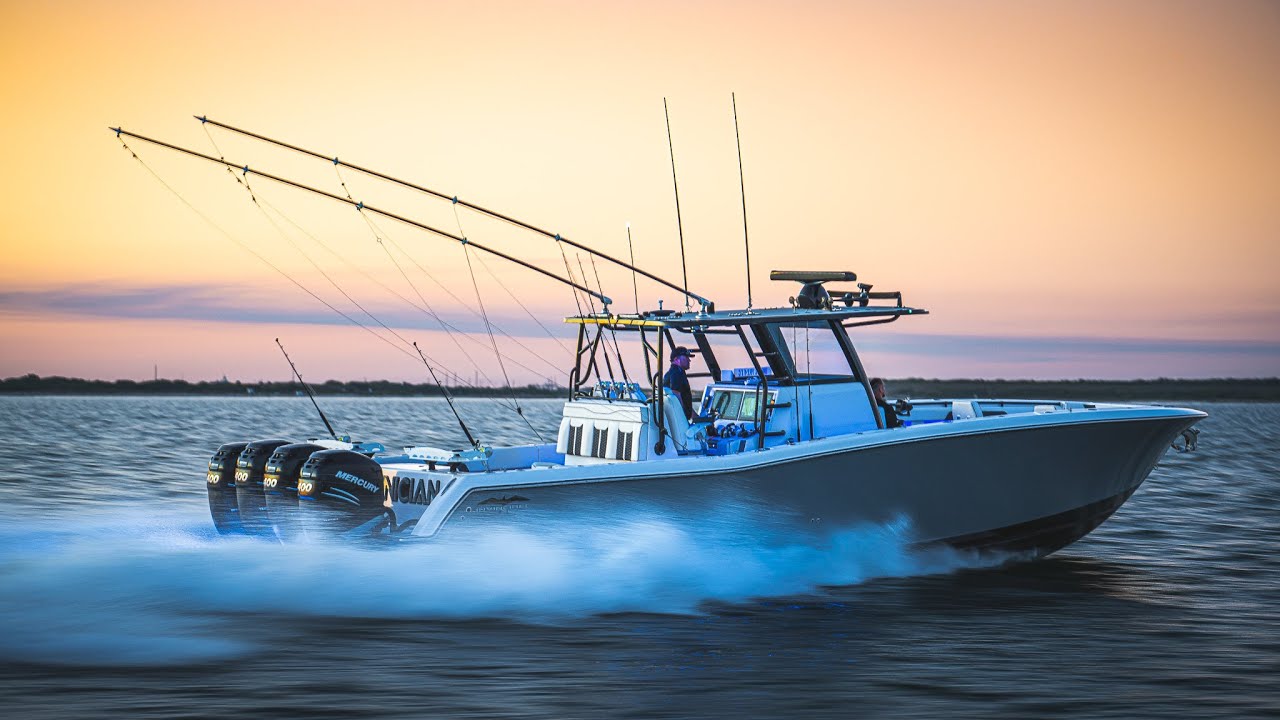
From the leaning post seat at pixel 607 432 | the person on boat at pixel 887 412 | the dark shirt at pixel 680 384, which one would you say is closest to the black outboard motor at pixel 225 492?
the leaning post seat at pixel 607 432

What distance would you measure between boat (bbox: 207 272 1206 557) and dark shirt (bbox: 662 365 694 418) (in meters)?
0.09

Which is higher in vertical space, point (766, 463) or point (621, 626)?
point (766, 463)

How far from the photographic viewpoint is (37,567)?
34.8ft

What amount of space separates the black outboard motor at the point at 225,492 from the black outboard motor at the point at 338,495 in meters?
1.35

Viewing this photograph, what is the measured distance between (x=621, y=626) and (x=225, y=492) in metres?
4.76

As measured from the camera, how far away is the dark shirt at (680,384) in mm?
11305

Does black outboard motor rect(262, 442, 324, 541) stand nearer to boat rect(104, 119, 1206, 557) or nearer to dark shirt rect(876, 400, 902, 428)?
boat rect(104, 119, 1206, 557)

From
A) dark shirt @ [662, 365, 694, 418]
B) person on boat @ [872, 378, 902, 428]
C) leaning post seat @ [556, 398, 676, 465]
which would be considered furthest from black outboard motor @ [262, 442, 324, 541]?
person on boat @ [872, 378, 902, 428]

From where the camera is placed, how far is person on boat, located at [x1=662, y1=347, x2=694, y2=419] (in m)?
11.3

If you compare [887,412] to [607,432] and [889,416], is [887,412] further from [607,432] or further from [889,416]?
[607,432]

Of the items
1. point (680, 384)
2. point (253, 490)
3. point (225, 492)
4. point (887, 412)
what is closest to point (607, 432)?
point (680, 384)

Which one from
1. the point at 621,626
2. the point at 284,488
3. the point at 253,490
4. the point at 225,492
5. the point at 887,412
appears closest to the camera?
the point at 621,626

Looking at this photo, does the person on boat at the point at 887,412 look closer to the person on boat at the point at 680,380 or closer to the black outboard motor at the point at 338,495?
the person on boat at the point at 680,380

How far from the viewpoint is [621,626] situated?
9.45m
